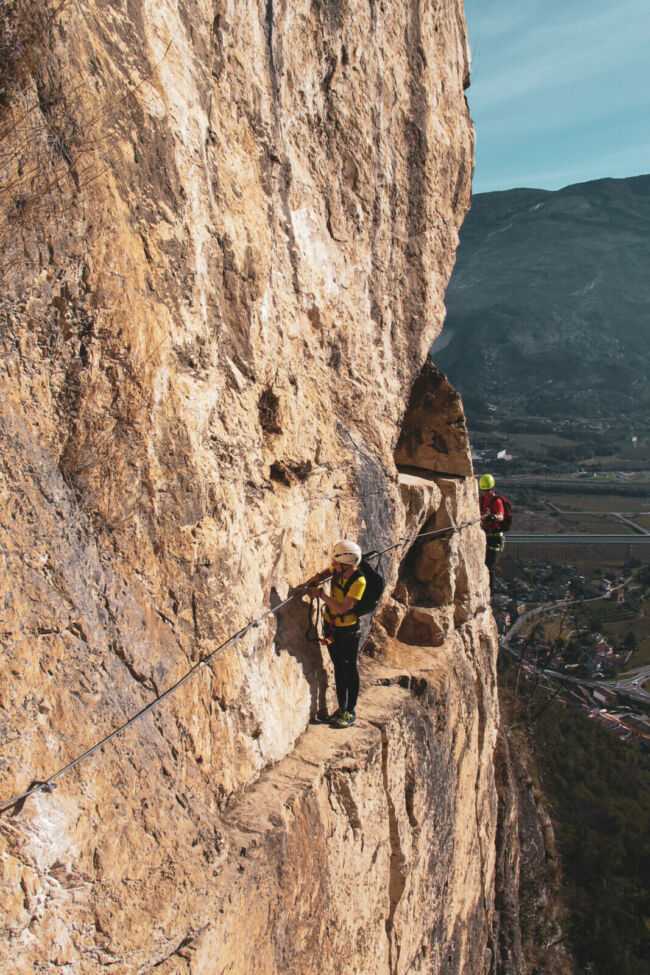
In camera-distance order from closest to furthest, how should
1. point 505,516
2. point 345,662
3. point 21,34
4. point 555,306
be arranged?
point 21,34 < point 345,662 < point 505,516 < point 555,306

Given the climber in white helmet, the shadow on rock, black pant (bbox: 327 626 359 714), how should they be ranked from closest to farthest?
1. the shadow on rock
2. the climber in white helmet
3. black pant (bbox: 327 626 359 714)

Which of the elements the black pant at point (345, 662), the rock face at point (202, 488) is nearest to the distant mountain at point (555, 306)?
the rock face at point (202, 488)

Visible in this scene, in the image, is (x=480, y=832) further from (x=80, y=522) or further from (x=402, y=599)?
(x=80, y=522)

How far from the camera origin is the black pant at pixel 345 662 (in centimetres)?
510

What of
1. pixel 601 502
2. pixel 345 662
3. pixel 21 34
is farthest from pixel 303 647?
pixel 601 502

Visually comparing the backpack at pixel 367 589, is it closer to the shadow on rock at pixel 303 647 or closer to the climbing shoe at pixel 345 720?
the shadow on rock at pixel 303 647

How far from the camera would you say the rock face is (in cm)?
313

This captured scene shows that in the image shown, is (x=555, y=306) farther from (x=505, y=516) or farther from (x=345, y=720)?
(x=345, y=720)

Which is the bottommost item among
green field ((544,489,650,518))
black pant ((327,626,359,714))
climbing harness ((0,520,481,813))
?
green field ((544,489,650,518))

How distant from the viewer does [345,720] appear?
17.3ft

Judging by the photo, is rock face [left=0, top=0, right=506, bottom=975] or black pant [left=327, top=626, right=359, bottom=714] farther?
black pant [left=327, top=626, right=359, bottom=714]

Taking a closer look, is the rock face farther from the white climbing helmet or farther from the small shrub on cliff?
the white climbing helmet

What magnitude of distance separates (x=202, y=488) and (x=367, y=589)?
5.58 feet

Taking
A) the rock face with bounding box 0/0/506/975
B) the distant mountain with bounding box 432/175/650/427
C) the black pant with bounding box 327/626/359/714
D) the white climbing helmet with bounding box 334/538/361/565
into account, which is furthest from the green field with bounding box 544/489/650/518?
the white climbing helmet with bounding box 334/538/361/565
